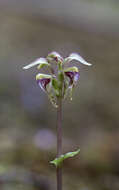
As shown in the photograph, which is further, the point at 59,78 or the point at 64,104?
the point at 64,104

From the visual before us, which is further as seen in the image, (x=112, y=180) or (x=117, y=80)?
(x=117, y=80)

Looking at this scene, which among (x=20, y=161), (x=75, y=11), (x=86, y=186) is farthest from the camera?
(x=75, y=11)

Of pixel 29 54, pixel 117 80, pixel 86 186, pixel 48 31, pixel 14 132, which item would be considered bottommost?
pixel 86 186

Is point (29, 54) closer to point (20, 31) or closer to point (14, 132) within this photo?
point (20, 31)

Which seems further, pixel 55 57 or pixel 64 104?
pixel 64 104

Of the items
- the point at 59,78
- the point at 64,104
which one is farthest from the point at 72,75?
the point at 64,104

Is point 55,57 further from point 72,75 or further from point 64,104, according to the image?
point 64,104

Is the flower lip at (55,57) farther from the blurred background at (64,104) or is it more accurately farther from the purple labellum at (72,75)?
the blurred background at (64,104)

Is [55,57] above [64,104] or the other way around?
above

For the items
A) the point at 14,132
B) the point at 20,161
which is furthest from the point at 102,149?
the point at 14,132
